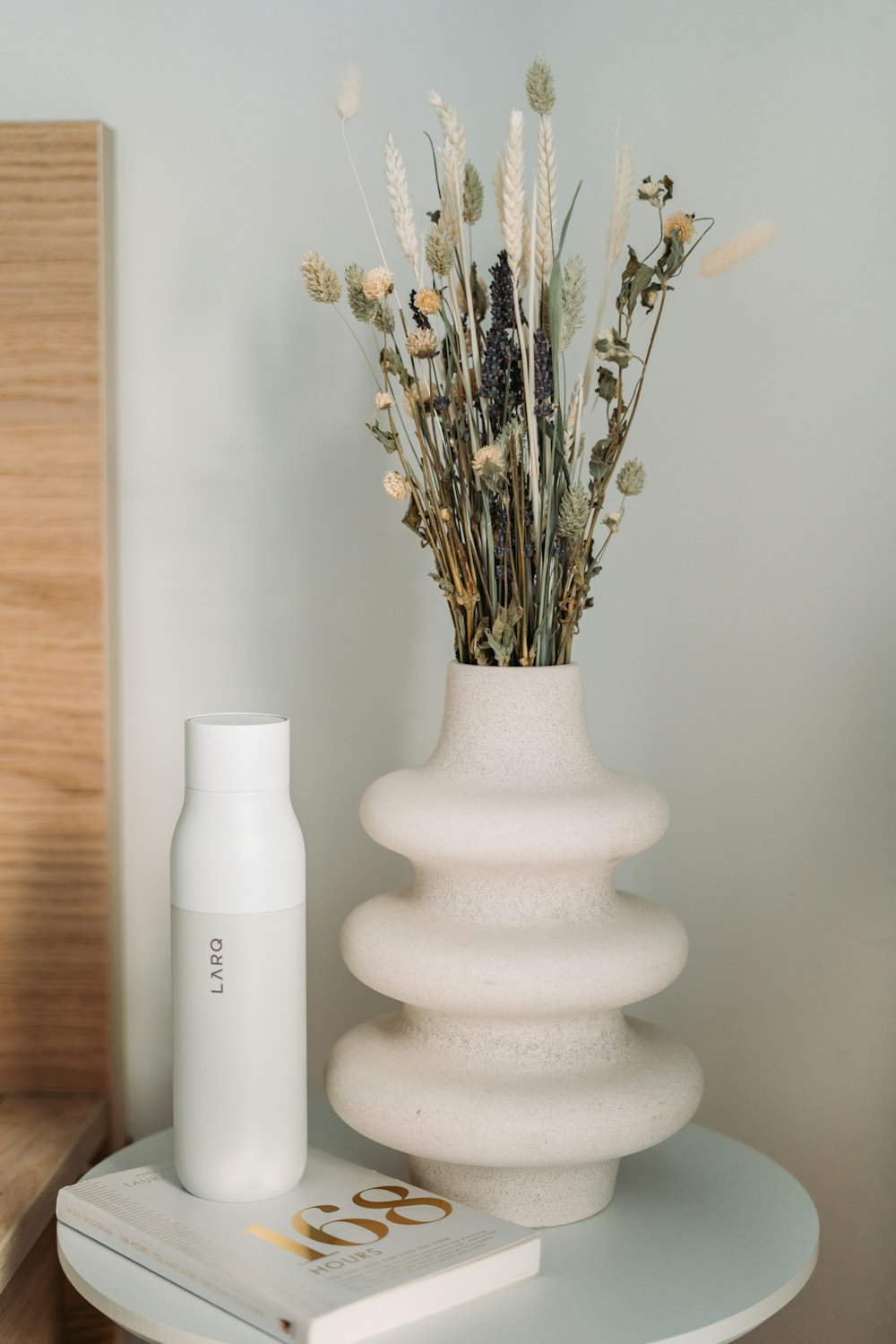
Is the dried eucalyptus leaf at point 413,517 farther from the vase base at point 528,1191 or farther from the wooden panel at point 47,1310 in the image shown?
the wooden panel at point 47,1310

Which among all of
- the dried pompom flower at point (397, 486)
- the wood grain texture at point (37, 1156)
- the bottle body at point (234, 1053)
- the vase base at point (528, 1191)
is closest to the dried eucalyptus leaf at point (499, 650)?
the dried pompom flower at point (397, 486)

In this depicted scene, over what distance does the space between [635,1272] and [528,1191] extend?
8 centimetres

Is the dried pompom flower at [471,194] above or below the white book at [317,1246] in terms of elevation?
above

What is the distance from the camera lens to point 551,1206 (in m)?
0.78

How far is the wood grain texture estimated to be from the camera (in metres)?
0.81

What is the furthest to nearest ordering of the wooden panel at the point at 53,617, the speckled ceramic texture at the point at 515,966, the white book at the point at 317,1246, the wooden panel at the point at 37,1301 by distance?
the wooden panel at the point at 53,617
the wooden panel at the point at 37,1301
the speckled ceramic texture at the point at 515,966
the white book at the point at 317,1246

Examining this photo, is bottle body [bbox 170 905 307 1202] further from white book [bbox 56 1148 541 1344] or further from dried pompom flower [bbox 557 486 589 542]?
dried pompom flower [bbox 557 486 589 542]

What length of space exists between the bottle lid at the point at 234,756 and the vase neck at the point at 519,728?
11 centimetres

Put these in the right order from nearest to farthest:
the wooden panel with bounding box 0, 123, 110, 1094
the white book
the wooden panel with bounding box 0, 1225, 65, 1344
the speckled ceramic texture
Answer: the white book
the speckled ceramic texture
the wooden panel with bounding box 0, 1225, 65, 1344
the wooden panel with bounding box 0, 123, 110, 1094

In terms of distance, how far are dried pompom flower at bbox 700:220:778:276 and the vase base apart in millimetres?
579

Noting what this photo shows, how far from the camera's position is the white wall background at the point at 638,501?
1.03 m

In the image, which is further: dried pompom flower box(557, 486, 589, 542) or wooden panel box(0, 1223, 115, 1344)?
wooden panel box(0, 1223, 115, 1344)

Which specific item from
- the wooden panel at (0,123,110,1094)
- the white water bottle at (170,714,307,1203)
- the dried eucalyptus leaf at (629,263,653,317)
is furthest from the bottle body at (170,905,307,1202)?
the dried eucalyptus leaf at (629,263,653,317)

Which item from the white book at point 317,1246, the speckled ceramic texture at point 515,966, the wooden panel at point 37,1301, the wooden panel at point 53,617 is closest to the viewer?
the white book at point 317,1246
